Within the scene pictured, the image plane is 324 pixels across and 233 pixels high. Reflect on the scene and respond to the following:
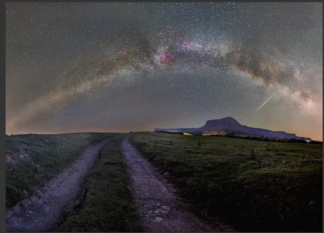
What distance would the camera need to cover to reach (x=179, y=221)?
9664 mm

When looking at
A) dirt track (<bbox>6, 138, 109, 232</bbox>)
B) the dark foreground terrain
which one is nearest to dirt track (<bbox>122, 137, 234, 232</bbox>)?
→ the dark foreground terrain

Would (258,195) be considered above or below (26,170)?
above

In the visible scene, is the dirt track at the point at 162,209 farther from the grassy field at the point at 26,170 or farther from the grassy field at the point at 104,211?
the grassy field at the point at 26,170

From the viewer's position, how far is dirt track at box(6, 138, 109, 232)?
9211 mm

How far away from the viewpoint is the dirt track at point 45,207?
30.2ft

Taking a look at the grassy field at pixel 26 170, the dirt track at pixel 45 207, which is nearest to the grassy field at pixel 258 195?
the dirt track at pixel 45 207

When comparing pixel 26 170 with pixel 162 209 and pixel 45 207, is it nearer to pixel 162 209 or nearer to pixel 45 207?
pixel 45 207

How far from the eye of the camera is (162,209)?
36.1 feet

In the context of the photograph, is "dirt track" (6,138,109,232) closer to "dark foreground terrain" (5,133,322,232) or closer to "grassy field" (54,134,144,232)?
"dark foreground terrain" (5,133,322,232)

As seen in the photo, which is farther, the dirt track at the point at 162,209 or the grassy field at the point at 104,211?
the dirt track at the point at 162,209

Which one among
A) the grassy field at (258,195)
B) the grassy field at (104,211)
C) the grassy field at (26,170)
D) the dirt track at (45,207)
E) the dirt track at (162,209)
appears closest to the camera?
the grassy field at (258,195)

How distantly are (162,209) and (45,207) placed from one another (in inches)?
310

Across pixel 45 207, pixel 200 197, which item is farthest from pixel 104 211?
pixel 200 197

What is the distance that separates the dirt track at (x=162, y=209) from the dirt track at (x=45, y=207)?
16.1 feet
